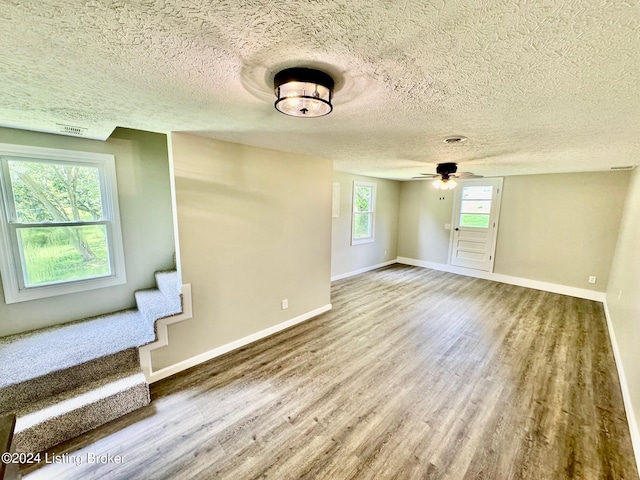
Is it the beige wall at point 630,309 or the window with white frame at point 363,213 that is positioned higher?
the window with white frame at point 363,213

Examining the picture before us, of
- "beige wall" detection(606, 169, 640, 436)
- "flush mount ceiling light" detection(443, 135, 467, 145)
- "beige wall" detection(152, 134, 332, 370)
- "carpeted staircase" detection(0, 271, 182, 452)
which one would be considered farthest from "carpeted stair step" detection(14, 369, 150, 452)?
"beige wall" detection(606, 169, 640, 436)

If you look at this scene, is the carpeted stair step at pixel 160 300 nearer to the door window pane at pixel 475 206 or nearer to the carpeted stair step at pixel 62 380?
the carpeted stair step at pixel 62 380

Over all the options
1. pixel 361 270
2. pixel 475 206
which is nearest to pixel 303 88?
pixel 361 270

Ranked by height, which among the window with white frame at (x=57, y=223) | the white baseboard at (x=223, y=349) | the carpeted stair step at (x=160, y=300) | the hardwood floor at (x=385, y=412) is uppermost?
the window with white frame at (x=57, y=223)

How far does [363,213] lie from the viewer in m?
5.81

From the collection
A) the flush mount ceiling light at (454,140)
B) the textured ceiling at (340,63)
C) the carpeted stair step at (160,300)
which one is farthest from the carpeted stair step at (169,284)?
the flush mount ceiling light at (454,140)

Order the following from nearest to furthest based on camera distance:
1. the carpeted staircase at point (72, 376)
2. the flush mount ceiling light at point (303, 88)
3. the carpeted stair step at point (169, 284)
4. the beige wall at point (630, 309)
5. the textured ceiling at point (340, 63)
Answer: the textured ceiling at point (340, 63)
the flush mount ceiling light at point (303, 88)
the carpeted staircase at point (72, 376)
the beige wall at point (630, 309)
the carpeted stair step at point (169, 284)

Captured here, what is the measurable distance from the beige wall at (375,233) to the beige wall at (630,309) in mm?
3857

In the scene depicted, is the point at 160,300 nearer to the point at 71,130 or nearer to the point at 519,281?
the point at 71,130

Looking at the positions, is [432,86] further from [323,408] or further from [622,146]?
[622,146]

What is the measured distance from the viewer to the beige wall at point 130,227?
2.39 metres

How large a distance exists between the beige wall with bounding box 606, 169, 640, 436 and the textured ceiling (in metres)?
1.48

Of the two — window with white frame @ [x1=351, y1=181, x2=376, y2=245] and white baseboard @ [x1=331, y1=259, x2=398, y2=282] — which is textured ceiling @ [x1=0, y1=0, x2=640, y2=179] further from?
white baseboard @ [x1=331, y1=259, x2=398, y2=282]

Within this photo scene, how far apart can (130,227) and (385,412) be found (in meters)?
3.04
